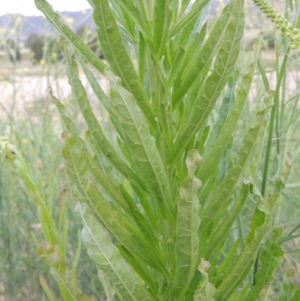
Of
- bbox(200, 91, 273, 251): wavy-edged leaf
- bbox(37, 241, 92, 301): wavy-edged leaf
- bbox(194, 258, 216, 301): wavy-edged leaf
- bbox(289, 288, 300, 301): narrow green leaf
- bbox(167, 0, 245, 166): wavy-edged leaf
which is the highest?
bbox(167, 0, 245, 166): wavy-edged leaf

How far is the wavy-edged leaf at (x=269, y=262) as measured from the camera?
649mm

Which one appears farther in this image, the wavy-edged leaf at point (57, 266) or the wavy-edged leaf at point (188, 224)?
the wavy-edged leaf at point (57, 266)

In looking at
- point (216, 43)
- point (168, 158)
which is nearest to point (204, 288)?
point (168, 158)

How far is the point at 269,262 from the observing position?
0.66 metres

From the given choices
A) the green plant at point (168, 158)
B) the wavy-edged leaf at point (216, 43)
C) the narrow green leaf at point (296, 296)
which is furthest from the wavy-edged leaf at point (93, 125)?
the narrow green leaf at point (296, 296)

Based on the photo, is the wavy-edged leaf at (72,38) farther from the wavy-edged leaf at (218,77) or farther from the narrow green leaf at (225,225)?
the narrow green leaf at (225,225)

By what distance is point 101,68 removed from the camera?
66 cm

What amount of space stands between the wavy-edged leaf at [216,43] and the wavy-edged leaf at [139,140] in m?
0.09

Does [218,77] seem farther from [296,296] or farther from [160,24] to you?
[296,296]

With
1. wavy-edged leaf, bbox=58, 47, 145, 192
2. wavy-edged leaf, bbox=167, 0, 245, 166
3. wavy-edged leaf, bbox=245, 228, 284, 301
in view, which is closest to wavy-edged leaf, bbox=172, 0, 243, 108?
wavy-edged leaf, bbox=167, 0, 245, 166

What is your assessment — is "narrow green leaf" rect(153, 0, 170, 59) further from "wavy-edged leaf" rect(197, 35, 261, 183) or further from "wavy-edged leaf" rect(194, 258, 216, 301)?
"wavy-edged leaf" rect(194, 258, 216, 301)

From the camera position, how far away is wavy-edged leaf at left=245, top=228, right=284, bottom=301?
0.65 m

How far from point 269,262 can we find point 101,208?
0.74ft

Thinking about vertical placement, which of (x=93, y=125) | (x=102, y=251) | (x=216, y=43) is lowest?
(x=102, y=251)
